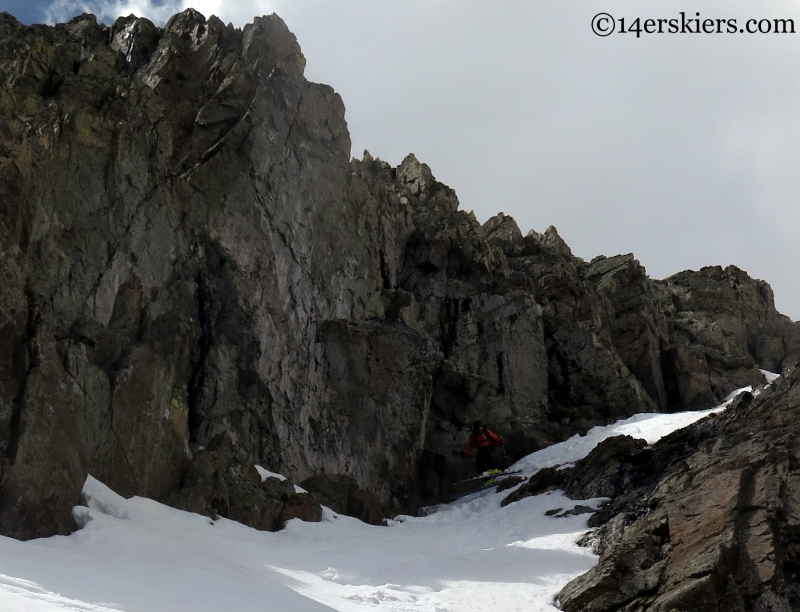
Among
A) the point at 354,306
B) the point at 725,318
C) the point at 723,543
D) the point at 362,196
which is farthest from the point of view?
the point at 725,318

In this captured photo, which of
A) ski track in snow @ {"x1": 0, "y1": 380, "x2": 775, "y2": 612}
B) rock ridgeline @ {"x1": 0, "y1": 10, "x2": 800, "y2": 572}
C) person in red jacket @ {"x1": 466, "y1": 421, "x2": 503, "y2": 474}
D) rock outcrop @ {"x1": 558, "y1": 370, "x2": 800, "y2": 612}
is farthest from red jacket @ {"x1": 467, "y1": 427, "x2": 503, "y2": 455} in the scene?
rock outcrop @ {"x1": 558, "y1": 370, "x2": 800, "y2": 612}

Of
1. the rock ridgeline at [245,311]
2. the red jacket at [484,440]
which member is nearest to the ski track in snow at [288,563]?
the rock ridgeline at [245,311]

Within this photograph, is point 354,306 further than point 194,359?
Yes

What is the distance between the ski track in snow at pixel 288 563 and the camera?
13055 millimetres

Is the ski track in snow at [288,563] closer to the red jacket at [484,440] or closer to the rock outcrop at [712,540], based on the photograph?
the rock outcrop at [712,540]

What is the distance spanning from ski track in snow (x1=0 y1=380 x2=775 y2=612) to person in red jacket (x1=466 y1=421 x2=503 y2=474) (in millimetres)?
7081

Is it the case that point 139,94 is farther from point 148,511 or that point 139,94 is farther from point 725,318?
point 725,318

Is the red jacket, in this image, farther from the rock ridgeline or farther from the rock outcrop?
the rock outcrop

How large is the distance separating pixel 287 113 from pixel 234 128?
3.02m

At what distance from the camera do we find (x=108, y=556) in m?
15.7

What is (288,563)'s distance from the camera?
19.1 metres

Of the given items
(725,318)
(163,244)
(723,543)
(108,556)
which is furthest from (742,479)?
(725,318)

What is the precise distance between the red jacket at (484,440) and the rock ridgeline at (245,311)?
154cm

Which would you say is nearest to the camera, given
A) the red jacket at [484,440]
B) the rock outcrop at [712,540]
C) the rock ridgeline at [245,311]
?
the rock outcrop at [712,540]
